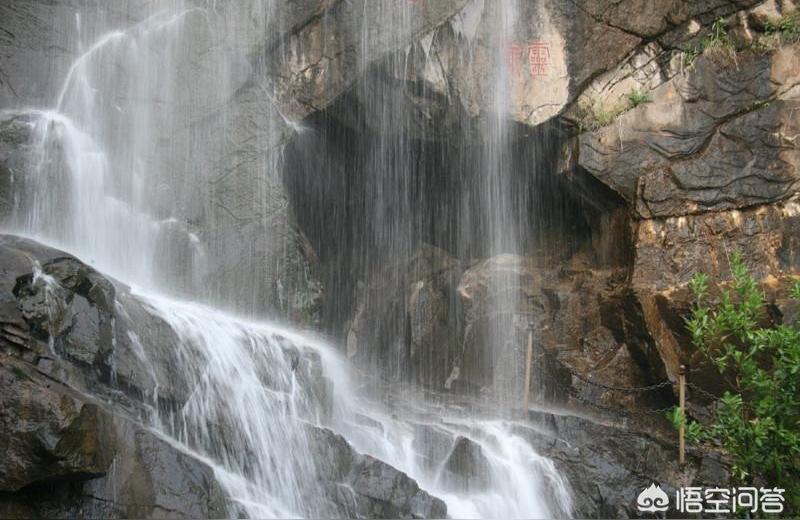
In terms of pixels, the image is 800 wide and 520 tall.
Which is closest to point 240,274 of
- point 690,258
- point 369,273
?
point 369,273

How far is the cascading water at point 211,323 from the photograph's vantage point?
8406mm

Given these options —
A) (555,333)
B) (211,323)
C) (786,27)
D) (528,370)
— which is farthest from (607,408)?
(786,27)

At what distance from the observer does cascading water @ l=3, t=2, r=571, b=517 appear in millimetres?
8406

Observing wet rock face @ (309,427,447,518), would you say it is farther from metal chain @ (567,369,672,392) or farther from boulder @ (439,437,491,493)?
metal chain @ (567,369,672,392)

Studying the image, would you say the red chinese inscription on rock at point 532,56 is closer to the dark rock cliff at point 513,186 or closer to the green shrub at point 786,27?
the dark rock cliff at point 513,186

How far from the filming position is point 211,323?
9797mm

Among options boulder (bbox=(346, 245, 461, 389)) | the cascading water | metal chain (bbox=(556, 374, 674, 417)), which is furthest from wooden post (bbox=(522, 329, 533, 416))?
boulder (bbox=(346, 245, 461, 389))

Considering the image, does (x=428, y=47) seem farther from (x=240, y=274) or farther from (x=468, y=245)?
(x=240, y=274)

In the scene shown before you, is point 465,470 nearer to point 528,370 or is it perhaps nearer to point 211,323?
point 528,370

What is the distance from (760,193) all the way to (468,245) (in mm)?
5218

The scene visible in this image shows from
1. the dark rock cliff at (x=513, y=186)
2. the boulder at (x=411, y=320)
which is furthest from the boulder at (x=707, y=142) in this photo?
the boulder at (x=411, y=320)

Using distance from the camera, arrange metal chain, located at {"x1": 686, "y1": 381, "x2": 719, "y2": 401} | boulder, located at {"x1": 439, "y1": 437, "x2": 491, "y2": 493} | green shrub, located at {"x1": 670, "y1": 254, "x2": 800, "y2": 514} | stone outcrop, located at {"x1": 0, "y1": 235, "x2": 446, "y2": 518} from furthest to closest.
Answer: metal chain, located at {"x1": 686, "y1": 381, "x2": 719, "y2": 401}, boulder, located at {"x1": 439, "y1": 437, "x2": 491, "y2": 493}, green shrub, located at {"x1": 670, "y1": 254, "x2": 800, "y2": 514}, stone outcrop, located at {"x1": 0, "y1": 235, "x2": 446, "y2": 518}

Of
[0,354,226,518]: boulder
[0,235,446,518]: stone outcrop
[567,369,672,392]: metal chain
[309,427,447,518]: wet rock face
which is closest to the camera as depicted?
[0,354,226,518]: boulder

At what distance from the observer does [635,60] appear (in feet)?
41.8
